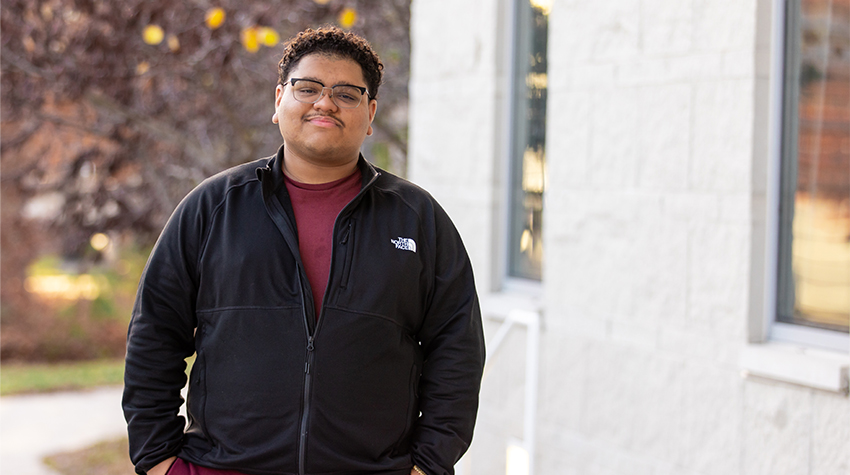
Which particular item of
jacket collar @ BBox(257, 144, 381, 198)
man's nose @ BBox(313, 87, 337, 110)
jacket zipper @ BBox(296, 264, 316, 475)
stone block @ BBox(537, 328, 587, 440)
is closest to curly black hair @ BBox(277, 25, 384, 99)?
man's nose @ BBox(313, 87, 337, 110)

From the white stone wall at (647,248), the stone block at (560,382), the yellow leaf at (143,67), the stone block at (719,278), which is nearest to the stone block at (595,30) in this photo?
the white stone wall at (647,248)

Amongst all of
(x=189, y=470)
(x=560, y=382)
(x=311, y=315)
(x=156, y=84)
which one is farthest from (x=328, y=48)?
(x=156, y=84)

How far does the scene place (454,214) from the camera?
4.65 m

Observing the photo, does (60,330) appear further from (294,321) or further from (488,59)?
(294,321)

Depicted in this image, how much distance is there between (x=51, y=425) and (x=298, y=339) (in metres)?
7.07

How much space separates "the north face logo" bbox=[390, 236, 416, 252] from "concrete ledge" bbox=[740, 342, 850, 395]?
153 centimetres

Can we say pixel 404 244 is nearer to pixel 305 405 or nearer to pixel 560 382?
pixel 305 405

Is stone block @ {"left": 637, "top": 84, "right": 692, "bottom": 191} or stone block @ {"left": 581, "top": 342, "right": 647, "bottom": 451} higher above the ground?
stone block @ {"left": 637, "top": 84, "right": 692, "bottom": 191}

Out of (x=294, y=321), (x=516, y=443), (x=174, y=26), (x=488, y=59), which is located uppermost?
(x=174, y=26)

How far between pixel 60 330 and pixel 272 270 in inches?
475

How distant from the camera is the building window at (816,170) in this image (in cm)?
294

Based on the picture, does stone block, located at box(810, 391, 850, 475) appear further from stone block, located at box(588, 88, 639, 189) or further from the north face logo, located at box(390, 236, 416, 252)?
the north face logo, located at box(390, 236, 416, 252)

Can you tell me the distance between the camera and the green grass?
9664 mm

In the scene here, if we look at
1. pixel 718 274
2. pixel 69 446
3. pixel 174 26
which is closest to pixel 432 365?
pixel 718 274
